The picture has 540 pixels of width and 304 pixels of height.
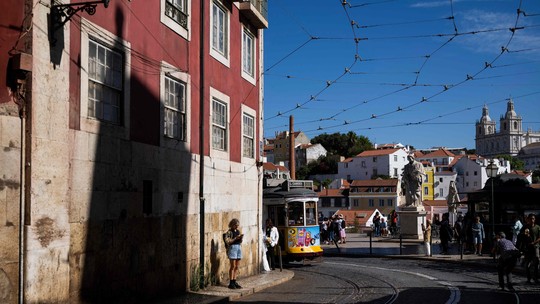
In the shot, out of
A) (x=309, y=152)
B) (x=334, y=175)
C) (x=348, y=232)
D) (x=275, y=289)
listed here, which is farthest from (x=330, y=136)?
(x=275, y=289)

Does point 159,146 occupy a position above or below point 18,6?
below

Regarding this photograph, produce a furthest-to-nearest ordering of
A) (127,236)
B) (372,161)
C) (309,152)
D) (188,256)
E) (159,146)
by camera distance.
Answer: (309,152), (372,161), (188,256), (159,146), (127,236)

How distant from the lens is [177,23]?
1382 cm

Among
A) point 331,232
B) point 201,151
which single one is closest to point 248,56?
point 201,151

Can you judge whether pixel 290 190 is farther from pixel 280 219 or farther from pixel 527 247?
pixel 527 247

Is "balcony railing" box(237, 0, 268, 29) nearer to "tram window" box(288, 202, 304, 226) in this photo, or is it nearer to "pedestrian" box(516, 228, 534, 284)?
"tram window" box(288, 202, 304, 226)

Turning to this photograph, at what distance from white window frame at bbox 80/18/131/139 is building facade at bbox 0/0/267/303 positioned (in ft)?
0.08

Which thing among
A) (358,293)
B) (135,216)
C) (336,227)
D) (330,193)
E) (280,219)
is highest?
(135,216)

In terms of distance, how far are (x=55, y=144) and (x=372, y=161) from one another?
114887 millimetres

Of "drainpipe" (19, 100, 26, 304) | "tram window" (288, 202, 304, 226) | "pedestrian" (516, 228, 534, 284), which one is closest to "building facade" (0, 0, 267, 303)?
"drainpipe" (19, 100, 26, 304)

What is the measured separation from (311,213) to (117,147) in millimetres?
11247

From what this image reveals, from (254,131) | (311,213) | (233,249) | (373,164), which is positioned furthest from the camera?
(373,164)

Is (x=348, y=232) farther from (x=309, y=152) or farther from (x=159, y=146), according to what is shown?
(x=309, y=152)

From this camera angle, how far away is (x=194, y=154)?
573 inches
